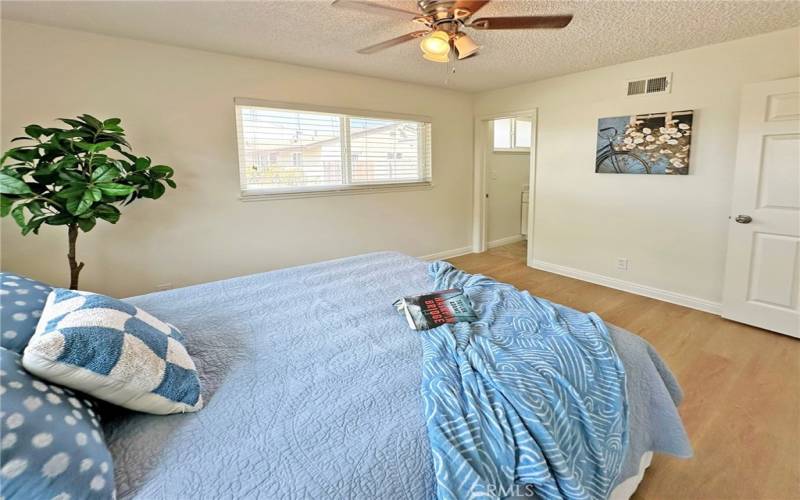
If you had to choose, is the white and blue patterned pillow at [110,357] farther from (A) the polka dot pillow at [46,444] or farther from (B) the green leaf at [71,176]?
(B) the green leaf at [71,176]

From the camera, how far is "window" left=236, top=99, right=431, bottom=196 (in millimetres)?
3648

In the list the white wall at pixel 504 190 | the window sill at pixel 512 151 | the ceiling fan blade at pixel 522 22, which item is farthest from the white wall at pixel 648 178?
the ceiling fan blade at pixel 522 22

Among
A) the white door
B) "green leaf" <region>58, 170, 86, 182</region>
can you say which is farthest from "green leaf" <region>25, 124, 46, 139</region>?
the white door

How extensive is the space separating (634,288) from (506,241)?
248 centimetres

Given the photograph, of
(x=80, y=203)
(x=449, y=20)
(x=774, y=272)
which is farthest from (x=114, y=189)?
(x=774, y=272)

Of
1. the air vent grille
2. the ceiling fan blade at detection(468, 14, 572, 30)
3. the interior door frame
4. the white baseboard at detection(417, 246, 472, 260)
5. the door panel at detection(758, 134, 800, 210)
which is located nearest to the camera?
the ceiling fan blade at detection(468, 14, 572, 30)

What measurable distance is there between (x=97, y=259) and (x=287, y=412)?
112 inches

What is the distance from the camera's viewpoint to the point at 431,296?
1.83m

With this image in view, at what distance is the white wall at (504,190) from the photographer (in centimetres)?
589

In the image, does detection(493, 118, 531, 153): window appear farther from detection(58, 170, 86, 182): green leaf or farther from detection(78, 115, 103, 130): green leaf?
detection(58, 170, 86, 182): green leaf

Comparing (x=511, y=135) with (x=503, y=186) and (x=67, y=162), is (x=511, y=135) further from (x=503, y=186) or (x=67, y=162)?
(x=67, y=162)

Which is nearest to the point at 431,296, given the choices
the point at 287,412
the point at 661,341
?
the point at 287,412

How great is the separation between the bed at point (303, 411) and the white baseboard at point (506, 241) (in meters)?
4.24

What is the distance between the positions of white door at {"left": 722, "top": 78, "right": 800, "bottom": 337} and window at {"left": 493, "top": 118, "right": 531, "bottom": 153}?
10.7ft
